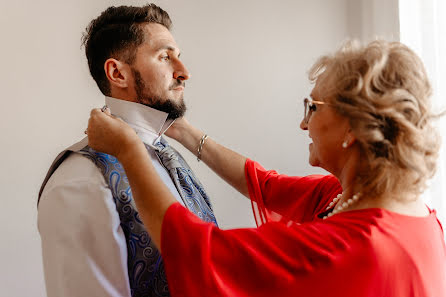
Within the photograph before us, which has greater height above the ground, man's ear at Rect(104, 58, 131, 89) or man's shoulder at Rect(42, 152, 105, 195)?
man's ear at Rect(104, 58, 131, 89)

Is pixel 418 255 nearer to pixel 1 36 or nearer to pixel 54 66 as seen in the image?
pixel 54 66

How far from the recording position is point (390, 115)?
938 millimetres

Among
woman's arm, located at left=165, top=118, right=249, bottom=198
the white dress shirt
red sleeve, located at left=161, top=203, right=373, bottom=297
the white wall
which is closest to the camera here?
red sleeve, located at left=161, top=203, right=373, bottom=297

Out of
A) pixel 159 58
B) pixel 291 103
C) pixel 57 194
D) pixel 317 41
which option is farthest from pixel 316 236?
pixel 317 41

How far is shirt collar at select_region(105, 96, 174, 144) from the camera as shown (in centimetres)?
130

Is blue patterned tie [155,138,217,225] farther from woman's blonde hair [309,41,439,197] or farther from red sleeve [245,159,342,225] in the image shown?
woman's blonde hair [309,41,439,197]

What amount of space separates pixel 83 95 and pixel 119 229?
1033 millimetres

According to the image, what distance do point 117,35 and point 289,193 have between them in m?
0.72

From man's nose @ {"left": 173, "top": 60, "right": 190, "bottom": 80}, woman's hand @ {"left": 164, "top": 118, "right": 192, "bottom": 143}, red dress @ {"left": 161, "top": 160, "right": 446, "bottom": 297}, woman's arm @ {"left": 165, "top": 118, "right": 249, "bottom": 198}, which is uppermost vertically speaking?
man's nose @ {"left": 173, "top": 60, "right": 190, "bottom": 80}

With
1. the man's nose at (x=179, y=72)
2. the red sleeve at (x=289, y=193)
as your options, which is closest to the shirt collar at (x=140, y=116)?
the man's nose at (x=179, y=72)

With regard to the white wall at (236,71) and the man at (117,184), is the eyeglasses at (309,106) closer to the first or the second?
the man at (117,184)

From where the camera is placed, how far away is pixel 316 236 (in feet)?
3.04

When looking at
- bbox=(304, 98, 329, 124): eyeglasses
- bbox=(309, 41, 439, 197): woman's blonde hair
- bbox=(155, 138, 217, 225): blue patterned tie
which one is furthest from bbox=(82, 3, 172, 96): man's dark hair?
bbox=(309, 41, 439, 197): woman's blonde hair

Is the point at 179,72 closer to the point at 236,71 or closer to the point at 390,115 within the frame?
the point at 390,115
